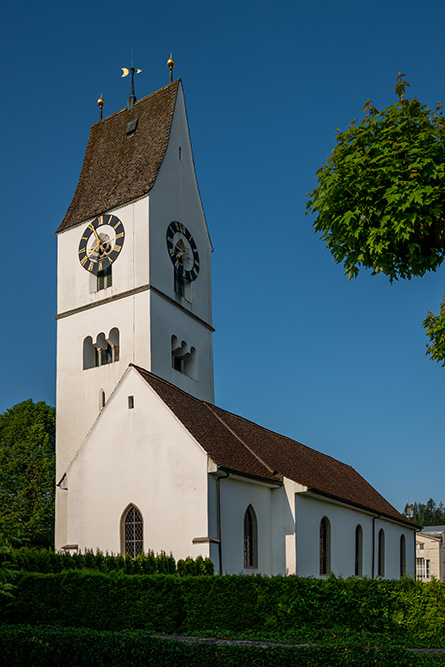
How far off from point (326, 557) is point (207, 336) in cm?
1417

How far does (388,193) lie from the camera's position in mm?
12078

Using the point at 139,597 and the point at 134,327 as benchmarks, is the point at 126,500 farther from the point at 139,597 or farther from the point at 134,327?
the point at 134,327

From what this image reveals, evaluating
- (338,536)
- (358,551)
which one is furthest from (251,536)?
(358,551)

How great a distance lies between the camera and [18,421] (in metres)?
51.3

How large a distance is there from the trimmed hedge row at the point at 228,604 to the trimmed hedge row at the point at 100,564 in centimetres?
152

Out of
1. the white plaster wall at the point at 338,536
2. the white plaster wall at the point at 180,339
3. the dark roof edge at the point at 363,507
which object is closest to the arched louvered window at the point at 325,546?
the white plaster wall at the point at 338,536

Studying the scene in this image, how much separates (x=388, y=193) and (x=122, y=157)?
2911 cm

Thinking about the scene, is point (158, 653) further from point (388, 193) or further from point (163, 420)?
point (163, 420)

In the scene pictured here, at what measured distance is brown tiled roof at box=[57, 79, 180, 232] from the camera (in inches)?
1447

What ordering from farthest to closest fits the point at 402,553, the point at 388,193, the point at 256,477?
the point at 402,553
the point at 256,477
the point at 388,193

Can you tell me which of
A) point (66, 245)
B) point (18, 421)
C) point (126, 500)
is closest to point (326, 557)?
point (126, 500)

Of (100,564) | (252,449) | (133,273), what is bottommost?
(100,564)

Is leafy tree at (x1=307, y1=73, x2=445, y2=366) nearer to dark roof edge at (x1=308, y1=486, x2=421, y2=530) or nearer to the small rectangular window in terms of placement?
dark roof edge at (x1=308, y1=486, x2=421, y2=530)

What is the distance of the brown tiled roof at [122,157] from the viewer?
36.8 m
